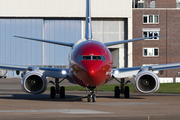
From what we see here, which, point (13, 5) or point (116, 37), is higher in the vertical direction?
point (13, 5)

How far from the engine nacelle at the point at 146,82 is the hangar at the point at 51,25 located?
157ft

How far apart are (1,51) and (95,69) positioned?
54.4 metres

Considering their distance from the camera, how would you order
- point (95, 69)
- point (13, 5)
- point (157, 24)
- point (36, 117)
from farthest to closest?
point (157, 24) < point (13, 5) < point (95, 69) < point (36, 117)

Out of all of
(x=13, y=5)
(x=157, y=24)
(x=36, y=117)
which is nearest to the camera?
(x=36, y=117)

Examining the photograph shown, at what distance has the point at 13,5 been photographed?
70.5 metres

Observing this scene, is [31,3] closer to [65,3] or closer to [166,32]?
[65,3]

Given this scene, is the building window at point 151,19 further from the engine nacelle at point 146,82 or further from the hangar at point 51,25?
the engine nacelle at point 146,82

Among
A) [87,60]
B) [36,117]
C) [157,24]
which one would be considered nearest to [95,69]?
[87,60]

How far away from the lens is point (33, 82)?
24.3 metres

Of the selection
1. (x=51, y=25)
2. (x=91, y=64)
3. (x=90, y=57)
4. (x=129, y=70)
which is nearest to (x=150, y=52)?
(x=51, y=25)

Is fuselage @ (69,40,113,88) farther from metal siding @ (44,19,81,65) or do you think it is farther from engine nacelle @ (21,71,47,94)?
metal siding @ (44,19,81,65)

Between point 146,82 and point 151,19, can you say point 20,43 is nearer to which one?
point 151,19

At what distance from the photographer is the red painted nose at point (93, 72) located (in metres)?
20.8

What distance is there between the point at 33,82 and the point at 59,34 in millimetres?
48422
